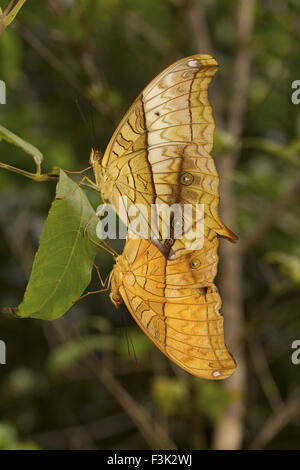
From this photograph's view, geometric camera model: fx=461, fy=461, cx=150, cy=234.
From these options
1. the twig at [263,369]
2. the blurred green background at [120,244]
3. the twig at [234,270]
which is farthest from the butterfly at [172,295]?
the twig at [263,369]

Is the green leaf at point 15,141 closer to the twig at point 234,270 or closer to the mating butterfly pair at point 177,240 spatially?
the mating butterfly pair at point 177,240

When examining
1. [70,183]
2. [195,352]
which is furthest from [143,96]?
[195,352]

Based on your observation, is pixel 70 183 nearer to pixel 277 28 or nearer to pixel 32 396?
Answer: pixel 277 28

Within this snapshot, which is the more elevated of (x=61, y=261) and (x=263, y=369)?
(x=61, y=261)

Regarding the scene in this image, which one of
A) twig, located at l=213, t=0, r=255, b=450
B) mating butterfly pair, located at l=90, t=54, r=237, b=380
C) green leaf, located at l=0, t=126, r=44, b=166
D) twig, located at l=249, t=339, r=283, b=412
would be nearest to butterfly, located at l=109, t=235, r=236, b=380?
mating butterfly pair, located at l=90, t=54, r=237, b=380

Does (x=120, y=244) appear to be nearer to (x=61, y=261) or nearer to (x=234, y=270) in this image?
(x=234, y=270)

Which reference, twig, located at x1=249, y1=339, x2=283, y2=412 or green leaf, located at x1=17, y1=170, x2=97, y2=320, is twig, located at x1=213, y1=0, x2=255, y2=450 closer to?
twig, located at x1=249, y1=339, x2=283, y2=412

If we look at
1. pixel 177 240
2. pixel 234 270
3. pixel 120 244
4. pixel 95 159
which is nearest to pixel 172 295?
pixel 177 240
